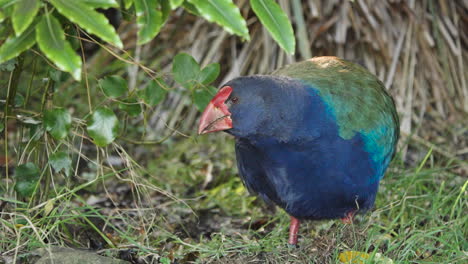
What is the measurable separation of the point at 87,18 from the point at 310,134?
→ 1056mm

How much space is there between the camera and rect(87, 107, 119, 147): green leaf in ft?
8.08

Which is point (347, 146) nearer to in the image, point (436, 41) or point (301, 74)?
point (301, 74)

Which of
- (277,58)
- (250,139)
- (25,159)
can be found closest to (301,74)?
(250,139)

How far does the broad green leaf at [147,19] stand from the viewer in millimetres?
1880

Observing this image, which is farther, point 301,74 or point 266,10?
point 301,74

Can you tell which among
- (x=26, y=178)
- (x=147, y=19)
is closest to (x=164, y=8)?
(x=147, y=19)

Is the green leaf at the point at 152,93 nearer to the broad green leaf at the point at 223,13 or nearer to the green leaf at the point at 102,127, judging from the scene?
the green leaf at the point at 102,127

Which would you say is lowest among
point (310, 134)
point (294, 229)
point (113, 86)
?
point (294, 229)

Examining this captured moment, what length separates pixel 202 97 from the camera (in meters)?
2.71

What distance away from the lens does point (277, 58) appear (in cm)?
445

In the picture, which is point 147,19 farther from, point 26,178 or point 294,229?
point 294,229

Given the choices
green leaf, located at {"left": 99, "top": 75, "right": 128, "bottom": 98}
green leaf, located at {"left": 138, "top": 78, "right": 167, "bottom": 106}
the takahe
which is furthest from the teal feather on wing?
green leaf, located at {"left": 99, "top": 75, "right": 128, "bottom": 98}

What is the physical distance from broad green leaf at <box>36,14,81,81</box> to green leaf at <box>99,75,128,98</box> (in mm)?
799

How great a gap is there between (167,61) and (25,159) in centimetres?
190
